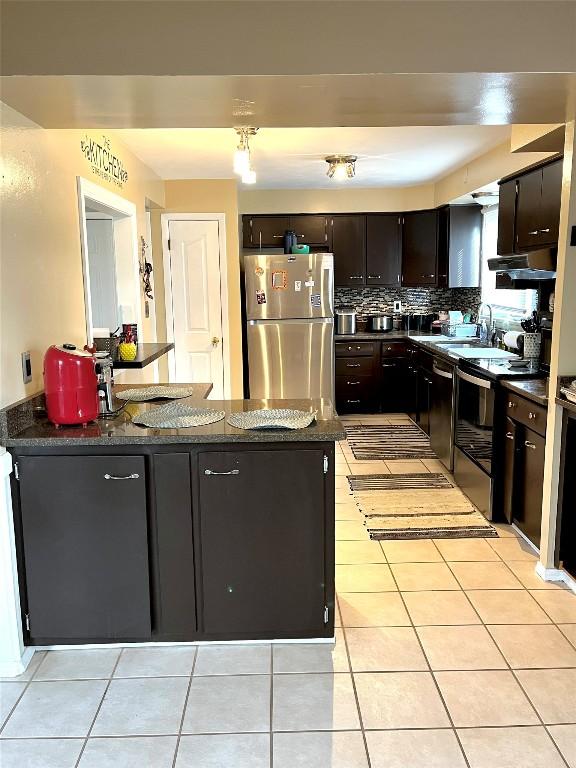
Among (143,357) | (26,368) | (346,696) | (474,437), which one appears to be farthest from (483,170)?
(346,696)

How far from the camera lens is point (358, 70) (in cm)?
208

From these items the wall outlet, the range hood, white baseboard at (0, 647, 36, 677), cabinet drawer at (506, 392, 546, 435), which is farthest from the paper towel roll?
white baseboard at (0, 647, 36, 677)

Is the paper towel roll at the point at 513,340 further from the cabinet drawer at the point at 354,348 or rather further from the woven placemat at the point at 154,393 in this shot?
the woven placemat at the point at 154,393

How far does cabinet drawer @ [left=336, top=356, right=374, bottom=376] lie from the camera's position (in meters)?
6.34

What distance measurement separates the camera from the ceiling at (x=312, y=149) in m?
3.84

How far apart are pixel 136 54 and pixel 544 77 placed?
1.38 m

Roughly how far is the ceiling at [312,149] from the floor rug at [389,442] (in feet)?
6.93

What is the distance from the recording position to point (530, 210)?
367 cm

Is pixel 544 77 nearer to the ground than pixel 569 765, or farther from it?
farther from it

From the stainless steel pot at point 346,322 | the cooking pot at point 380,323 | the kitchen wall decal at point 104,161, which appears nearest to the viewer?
the kitchen wall decal at point 104,161

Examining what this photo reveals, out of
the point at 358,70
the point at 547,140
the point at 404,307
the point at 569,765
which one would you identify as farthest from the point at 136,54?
the point at 404,307

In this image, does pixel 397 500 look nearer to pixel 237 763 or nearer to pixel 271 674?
pixel 271 674

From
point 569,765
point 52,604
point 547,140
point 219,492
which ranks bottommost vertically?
point 569,765

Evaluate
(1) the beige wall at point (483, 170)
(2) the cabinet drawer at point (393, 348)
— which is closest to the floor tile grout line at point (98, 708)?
(1) the beige wall at point (483, 170)
